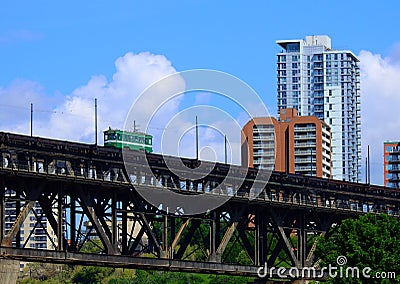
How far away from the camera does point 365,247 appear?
8050cm

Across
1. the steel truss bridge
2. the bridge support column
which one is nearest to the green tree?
the steel truss bridge

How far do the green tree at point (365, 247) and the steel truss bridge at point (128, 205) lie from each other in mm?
17861

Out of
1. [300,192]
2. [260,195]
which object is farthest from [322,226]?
[260,195]

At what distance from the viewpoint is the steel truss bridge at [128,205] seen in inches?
3337

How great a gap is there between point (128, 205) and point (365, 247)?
23714mm

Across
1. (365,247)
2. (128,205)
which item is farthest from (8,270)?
(365,247)

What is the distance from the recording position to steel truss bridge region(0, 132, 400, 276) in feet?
278

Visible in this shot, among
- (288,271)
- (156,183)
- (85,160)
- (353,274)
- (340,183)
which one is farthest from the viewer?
(340,183)

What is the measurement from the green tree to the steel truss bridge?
1786 centimetres

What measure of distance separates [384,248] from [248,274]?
1172 inches

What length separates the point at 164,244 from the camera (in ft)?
319

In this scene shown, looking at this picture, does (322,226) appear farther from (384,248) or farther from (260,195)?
(384,248)

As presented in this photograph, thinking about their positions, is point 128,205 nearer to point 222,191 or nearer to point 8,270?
point 222,191

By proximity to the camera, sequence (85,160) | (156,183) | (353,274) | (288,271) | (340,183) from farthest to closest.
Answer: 1. (340,183)
2. (288,271)
3. (156,183)
4. (85,160)
5. (353,274)
